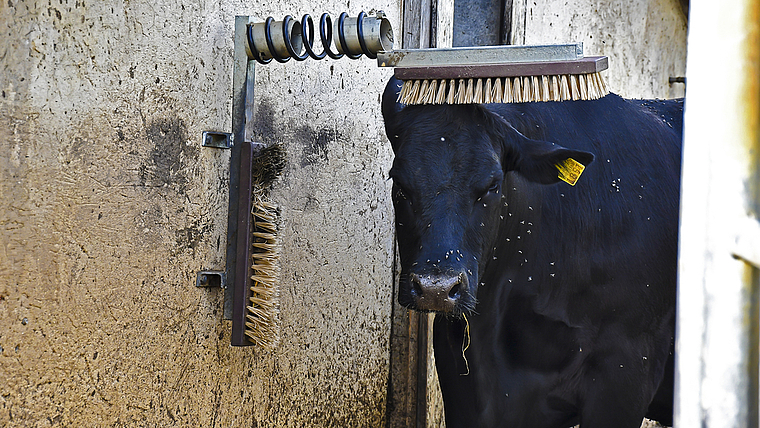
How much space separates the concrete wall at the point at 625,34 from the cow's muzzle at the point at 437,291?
8.39ft

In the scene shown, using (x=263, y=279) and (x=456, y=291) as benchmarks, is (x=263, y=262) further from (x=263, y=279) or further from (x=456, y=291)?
(x=456, y=291)

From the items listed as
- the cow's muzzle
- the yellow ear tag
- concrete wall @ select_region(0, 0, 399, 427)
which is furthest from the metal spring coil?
the cow's muzzle

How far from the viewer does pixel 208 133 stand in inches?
104

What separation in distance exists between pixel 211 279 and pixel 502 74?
123 centimetres

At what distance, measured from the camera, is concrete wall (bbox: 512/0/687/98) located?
4.71 meters

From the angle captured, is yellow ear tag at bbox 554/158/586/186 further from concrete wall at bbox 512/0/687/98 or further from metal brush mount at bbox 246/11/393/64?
concrete wall at bbox 512/0/687/98

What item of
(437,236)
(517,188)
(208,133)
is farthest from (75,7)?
(517,188)

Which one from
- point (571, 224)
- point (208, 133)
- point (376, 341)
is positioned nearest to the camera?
point (208, 133)

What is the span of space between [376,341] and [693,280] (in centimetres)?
301

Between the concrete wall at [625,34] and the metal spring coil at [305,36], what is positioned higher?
the concrete wall at [625,34]

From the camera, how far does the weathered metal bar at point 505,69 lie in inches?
92.7

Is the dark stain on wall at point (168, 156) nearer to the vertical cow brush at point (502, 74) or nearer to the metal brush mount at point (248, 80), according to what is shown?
the metal brush mount at point (248, 80)

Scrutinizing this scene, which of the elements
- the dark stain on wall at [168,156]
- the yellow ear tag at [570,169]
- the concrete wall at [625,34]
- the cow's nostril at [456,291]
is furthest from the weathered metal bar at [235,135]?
the concrete wall at [625,34]

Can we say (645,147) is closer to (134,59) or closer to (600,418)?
(600,418)
